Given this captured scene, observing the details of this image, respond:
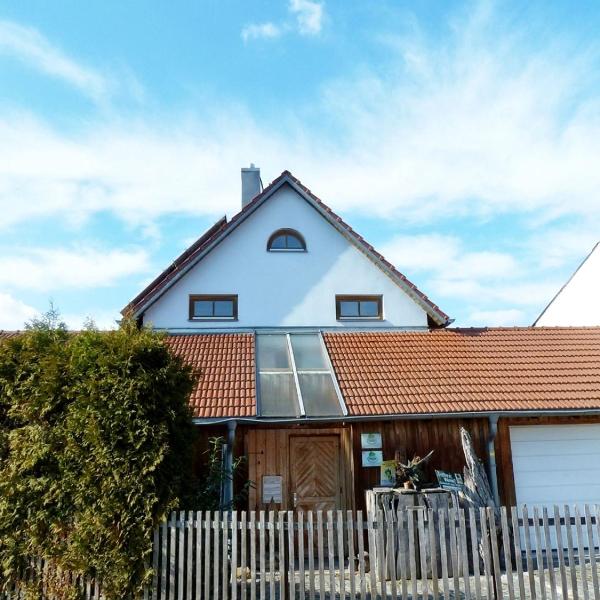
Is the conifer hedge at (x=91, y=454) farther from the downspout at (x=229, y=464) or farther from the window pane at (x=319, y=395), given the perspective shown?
the window pane at (x=319, y=395)

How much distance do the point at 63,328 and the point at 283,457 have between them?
4794 millimetres

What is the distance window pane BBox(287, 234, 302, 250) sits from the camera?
15.4 m

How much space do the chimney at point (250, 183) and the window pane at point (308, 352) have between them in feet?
21.3

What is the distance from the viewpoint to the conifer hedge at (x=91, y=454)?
6848 mm

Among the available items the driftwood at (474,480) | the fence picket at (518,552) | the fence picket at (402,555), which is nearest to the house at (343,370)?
the driftwood at (474,480)

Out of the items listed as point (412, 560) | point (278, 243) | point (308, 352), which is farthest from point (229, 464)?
point (278, 243)

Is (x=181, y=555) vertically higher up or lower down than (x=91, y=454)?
lower down

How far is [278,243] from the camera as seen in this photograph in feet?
50.6

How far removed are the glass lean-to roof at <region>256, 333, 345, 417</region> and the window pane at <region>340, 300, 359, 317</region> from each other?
49.0 inches

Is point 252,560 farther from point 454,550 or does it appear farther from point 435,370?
point 435,370

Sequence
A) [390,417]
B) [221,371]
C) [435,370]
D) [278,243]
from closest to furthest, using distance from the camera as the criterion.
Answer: [390,417] → [221,371] → [435,370] → [278,243]

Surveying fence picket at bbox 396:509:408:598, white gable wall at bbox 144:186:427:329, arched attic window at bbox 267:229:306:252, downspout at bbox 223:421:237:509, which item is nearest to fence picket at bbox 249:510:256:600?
fence picket at bbox 396:509:408:598

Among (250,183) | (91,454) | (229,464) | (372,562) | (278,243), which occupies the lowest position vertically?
(372,562)

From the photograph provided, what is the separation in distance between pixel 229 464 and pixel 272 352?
138 inches
